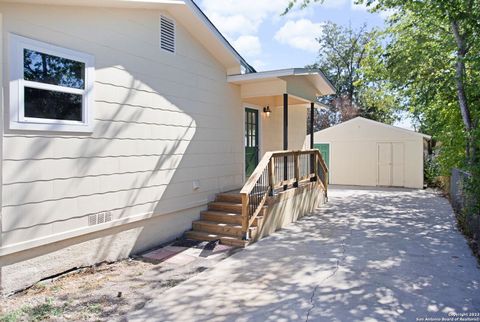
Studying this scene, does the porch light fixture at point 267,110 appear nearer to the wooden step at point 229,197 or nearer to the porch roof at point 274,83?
the porch roof at point 274,83

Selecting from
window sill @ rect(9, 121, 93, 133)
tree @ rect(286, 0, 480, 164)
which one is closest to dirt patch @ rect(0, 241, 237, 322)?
window sill @ rect(9, 121, 93, 133)

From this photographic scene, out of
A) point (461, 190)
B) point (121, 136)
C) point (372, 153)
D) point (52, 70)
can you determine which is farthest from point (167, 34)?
point (372, 153)

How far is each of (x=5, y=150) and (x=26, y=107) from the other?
55 cm

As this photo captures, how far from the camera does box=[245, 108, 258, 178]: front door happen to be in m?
8.53

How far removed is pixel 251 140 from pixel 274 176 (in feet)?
6.75

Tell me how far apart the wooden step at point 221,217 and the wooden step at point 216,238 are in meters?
0.40

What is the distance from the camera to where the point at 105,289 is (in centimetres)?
402

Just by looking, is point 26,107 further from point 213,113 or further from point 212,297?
point 213,113

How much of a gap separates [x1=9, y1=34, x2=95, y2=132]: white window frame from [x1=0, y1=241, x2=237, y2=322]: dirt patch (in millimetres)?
1913

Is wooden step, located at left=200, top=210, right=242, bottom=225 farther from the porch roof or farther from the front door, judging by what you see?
the porch roof

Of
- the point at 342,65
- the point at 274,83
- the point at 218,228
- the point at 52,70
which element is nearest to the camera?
the point at 52,70

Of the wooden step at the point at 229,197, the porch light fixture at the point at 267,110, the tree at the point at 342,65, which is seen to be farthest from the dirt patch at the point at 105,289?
the tree at the point at 342,65

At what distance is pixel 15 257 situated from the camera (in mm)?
3777

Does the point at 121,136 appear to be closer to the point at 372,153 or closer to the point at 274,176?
the point at 274,176
